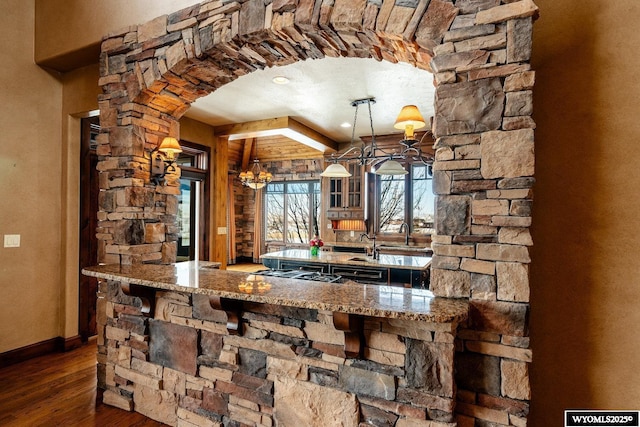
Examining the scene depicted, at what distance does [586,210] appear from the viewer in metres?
1.60

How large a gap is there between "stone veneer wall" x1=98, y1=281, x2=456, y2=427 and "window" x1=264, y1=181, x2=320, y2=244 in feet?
22.1

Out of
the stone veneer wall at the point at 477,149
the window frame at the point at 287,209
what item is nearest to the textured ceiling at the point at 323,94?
the stone veneer wall at the point at 477,149

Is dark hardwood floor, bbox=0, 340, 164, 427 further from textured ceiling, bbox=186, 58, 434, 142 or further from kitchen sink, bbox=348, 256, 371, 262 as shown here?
textured ceiling, bbox=186, 58, 434, 142

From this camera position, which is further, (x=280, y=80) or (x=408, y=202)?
(x=408, y=202)

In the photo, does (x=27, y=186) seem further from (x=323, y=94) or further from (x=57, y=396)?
(x=323, y=94)

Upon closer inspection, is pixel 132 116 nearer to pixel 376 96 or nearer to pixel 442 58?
pixel 442 58

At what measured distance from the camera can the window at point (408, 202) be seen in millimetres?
6707

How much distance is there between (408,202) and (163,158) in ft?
16.7

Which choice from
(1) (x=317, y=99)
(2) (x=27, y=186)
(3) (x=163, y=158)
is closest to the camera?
(3) (x=163, y=158)

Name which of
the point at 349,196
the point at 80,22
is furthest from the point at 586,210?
the point at 349,196

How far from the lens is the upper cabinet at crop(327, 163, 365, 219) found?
23.3ft

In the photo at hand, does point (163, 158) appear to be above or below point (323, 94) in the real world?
below

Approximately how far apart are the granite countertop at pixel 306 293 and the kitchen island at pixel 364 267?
6.53 feet

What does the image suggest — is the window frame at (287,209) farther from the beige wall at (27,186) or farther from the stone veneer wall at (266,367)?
the stone veneer wall at (266,367)
